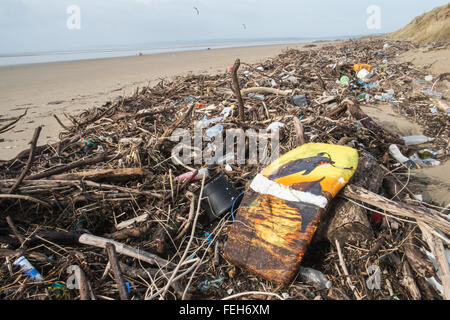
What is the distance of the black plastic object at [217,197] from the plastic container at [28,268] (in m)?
1.38

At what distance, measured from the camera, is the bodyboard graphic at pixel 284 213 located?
1646 millimetres

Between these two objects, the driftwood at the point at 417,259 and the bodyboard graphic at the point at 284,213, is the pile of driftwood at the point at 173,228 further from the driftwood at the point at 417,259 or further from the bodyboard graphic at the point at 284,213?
the bodyboard graphic at the point at 284,213

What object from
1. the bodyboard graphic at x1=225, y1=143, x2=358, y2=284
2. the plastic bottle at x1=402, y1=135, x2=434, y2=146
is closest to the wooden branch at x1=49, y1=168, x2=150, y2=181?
the bodyboard graphic at x1=225, y1=143, x2=358, y2=284

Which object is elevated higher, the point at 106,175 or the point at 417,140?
the point at 417,140

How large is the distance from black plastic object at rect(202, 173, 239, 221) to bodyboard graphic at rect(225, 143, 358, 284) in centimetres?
32

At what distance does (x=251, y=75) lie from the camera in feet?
20.7

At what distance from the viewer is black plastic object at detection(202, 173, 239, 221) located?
7.54 feet

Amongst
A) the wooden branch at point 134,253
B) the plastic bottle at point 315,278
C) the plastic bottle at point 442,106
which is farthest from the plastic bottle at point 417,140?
the wooden branch at point 134,253

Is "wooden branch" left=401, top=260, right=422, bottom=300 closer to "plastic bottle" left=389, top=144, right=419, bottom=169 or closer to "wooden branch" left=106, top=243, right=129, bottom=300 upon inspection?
"plastic bottle" left=389, top=144, right=419, bottom=169

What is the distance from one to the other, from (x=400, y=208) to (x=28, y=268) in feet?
9.07

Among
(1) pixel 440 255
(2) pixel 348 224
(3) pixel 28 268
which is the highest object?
(2) pixel 348 224

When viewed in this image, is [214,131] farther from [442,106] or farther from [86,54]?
[86,54]

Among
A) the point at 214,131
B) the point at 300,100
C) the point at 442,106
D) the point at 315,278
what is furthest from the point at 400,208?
the point at 442,106

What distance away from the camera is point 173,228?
2.16 metres
